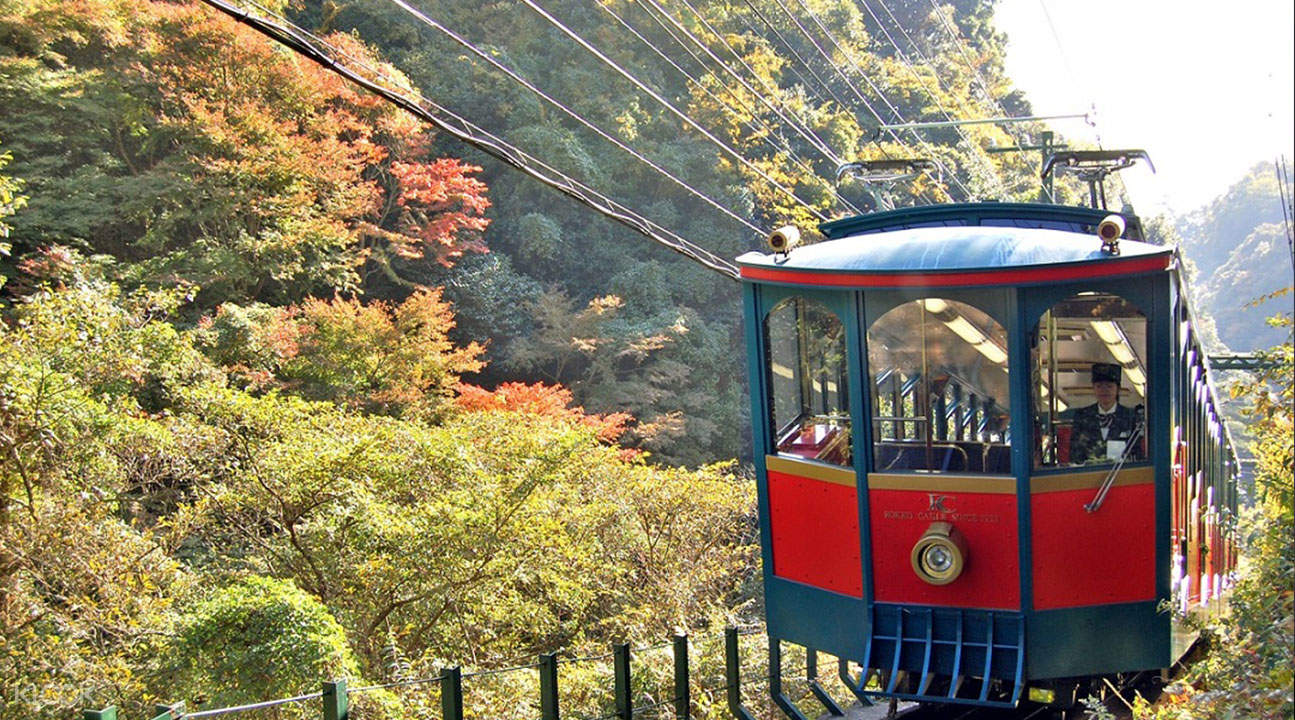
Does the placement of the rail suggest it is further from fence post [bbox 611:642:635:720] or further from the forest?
the forest

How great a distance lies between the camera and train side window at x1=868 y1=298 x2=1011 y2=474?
6.61 m

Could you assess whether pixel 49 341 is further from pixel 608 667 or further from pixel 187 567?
pixel 608 667

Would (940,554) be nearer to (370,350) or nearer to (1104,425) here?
(1104,425)

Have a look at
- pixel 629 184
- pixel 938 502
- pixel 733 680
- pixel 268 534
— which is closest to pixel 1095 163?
pixel 938 502

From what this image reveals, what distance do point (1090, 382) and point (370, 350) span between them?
11.6 meters

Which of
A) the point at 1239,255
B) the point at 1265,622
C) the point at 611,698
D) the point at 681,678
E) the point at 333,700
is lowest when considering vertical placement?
the point at 611,698

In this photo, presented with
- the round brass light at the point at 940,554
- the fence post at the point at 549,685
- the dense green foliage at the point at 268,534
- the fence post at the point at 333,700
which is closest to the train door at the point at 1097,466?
the round brass light at the point at 940,554

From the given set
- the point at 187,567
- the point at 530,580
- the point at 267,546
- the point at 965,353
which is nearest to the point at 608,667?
the point at 530,580

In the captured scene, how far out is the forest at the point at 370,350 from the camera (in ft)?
29.8

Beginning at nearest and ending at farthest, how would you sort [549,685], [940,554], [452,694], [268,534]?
[940,554], [452,694], [549,685], [268,534]

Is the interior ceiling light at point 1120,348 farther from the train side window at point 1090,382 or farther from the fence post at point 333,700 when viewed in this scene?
the fence post at point 333,700

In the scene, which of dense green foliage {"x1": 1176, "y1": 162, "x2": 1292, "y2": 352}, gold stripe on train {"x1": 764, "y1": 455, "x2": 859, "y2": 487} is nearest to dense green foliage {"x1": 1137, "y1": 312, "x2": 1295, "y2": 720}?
gold stripe on train {"x1": 764, "y1": 455, "x2": 859, "y2": 487}

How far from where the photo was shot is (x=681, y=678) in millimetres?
8555

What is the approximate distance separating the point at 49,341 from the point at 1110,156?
8849mm
